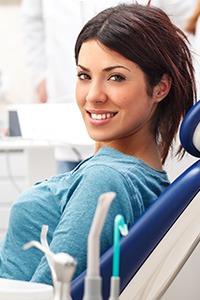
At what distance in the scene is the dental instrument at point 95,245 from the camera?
2.39 ft

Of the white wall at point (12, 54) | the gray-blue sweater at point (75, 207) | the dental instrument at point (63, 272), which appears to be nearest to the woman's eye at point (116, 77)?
the gray-blue sweater at point (75, 207)

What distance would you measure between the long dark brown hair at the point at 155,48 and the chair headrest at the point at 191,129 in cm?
21

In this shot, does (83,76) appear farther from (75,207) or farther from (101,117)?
(75,207)

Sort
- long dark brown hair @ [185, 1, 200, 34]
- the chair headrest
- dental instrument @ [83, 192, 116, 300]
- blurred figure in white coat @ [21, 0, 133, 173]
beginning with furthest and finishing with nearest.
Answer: blurred figure in white coat @ [21, 0, 133, 173] → long dark brown hair @ [185, 1, 200, 34] → the chair headrest → dental instrument @ [83, 192, 116, 300]

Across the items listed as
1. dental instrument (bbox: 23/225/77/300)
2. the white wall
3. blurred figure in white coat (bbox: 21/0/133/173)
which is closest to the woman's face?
dental instrument (bbox: 23/225/77/300)

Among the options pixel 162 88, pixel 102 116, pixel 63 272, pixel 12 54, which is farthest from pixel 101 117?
pixel 12 54

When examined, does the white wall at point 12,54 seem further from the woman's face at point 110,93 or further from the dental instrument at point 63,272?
the dental instrument at point 63,272

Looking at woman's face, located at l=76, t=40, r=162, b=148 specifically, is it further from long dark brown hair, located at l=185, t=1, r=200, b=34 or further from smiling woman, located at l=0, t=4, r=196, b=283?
long dark brown hair, located at l=185, t=1, r=200, b=34

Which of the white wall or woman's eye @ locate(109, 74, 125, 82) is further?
the white wall

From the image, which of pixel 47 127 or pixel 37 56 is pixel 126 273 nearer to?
pixel 47 127

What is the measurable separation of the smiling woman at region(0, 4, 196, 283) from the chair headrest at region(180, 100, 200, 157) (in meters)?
0.13

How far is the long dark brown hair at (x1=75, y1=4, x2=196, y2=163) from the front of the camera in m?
1.31

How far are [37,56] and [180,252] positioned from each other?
2.35 m

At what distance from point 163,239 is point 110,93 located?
286 millimetres
